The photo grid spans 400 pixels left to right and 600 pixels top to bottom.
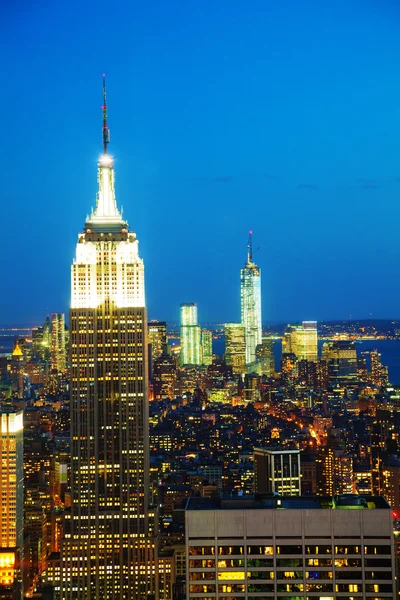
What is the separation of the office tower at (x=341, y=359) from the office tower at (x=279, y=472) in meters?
40.3

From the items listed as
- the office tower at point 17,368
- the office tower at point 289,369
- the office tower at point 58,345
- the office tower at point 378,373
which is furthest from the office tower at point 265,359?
the office tower at point 17,368

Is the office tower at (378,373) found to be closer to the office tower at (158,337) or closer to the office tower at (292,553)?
the office tower at (158,337)

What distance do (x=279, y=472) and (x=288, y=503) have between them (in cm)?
2524

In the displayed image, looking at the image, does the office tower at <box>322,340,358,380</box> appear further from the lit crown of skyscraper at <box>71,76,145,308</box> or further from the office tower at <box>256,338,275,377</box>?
the lit crown of skyscraper at <box>71,76,145,308</box>

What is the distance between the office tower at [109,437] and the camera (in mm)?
28859

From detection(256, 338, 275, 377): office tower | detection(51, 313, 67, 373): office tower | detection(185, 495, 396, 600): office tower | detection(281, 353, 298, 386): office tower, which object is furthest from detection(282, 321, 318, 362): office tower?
detection(185, 495, 396, 600): office tower

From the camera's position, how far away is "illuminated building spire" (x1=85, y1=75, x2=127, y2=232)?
29.8 meters

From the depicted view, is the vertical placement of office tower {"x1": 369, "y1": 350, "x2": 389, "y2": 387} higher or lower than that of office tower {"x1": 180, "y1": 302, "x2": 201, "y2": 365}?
lower

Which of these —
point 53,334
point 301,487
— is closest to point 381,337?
point 53,334

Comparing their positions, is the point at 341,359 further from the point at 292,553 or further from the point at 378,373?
the point at 292,553

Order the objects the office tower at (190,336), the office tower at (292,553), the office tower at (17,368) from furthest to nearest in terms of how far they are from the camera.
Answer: the office tower at (190,336)
the office tower at (17,368)
the office tower at (292,553)

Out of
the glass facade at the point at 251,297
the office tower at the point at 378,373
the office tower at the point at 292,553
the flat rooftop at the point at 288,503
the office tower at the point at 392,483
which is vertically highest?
the glass facade at the point at 251,297

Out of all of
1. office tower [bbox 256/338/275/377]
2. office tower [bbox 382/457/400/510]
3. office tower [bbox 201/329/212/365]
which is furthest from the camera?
office tower [bbox 201/329/212/365]

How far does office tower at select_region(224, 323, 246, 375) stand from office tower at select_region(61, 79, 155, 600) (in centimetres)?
5849
